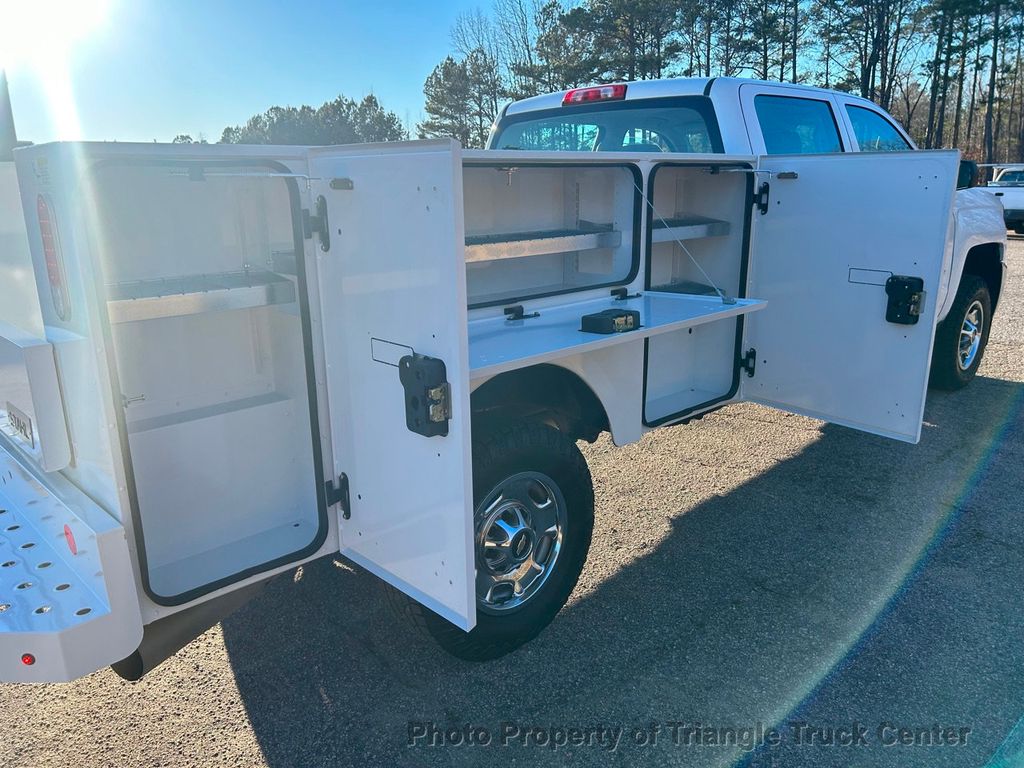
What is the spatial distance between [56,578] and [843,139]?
5.05 meters

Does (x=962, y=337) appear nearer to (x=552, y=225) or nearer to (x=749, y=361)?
(x=749, y=361)

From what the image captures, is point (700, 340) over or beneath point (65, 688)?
over

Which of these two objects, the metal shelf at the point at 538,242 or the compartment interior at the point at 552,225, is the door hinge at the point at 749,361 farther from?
the metal shelf at the point at 538,242

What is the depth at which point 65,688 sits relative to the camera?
110 inches

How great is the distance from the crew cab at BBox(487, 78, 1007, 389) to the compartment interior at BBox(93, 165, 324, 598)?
7.53ft

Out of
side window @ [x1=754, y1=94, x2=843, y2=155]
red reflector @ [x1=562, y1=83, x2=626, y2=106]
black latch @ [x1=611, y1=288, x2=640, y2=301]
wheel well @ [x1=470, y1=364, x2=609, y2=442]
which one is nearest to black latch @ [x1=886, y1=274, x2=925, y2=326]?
side window @ [x1=754, y1=94, x2=843, y2=155]

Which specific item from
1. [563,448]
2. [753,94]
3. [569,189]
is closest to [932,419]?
[753,94]

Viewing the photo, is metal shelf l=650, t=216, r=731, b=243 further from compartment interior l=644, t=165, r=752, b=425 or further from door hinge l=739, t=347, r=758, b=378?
door hinge l=739, t=347, r=758, b=378

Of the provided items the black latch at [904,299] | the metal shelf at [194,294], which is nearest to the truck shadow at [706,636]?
the black latch at [904,299]

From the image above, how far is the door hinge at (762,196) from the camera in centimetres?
402

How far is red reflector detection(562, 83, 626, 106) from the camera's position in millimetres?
4609

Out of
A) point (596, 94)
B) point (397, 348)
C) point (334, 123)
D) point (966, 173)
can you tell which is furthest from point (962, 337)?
point (334, 123)

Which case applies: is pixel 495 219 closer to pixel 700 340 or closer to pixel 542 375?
pixel 542 375

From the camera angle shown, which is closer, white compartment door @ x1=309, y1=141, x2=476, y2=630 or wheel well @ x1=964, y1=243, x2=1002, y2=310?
white compartment door @ x1=309, y1=141, x2=476, y2=630
